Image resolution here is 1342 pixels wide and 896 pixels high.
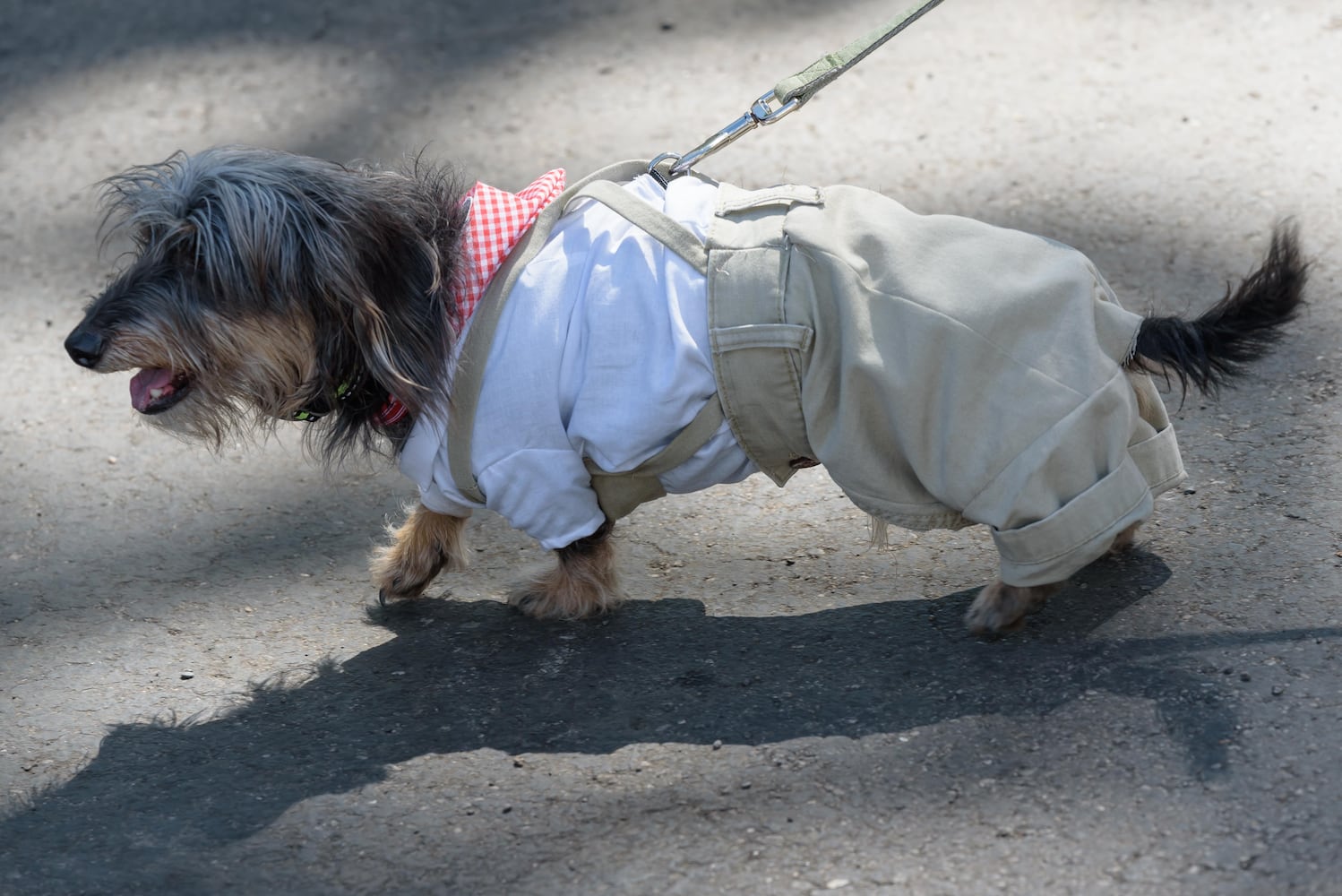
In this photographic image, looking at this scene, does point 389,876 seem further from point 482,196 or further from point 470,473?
point 482,196

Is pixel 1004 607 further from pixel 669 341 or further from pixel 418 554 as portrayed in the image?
pixel 418 554

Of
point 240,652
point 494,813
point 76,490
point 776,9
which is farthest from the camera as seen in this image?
point 776,9

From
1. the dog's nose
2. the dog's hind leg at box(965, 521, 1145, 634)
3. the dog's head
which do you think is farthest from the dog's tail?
the dog's nose

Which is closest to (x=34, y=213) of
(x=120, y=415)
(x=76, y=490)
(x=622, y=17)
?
(x=120, y=415)

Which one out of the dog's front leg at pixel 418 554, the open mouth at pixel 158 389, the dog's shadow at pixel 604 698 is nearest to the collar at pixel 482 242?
the open mouth at pixel 158 389

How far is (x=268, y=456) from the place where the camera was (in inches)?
168

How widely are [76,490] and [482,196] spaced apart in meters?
1.88

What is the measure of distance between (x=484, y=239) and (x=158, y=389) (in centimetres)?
85

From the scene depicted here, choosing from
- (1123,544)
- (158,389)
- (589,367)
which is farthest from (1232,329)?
(158,389)

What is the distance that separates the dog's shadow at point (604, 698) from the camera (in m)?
2.80

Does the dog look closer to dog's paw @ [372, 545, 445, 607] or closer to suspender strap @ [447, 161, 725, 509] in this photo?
suspender strap @ [447, 161, 725, 509]

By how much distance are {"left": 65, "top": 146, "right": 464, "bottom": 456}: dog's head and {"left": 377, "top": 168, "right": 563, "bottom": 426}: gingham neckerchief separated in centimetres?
4

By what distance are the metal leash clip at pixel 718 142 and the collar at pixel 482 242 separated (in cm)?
30

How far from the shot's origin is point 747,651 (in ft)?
10.5
